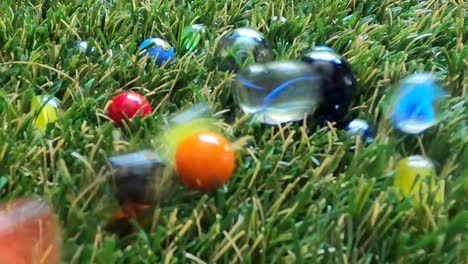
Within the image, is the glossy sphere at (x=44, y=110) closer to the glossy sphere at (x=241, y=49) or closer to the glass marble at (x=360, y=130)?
the glossy sphere at (x=241, y=49)

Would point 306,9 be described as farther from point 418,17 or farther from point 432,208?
point 432,208

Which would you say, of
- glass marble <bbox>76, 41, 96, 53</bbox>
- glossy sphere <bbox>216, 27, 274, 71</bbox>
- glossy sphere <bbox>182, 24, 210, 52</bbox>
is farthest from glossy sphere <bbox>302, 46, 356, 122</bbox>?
glass marble <bbox>76, 41, 96, 53</bbox>

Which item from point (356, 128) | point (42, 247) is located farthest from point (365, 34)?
point (42, 247)

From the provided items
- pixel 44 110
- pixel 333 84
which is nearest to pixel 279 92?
pixel 333 84

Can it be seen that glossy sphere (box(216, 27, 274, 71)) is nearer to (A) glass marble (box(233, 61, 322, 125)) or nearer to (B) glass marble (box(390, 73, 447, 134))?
(A) glass marble (box(233, 61, 322, 125))

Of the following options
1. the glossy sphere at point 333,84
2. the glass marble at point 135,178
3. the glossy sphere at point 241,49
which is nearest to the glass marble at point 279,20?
the glossy sphere at point 241,49

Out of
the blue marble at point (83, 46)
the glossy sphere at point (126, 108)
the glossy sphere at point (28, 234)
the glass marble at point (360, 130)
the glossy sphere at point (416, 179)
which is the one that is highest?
the glossy sphere at point (28, 234)
